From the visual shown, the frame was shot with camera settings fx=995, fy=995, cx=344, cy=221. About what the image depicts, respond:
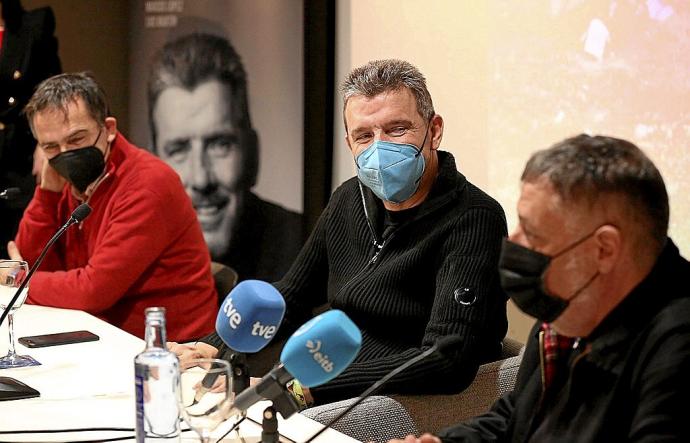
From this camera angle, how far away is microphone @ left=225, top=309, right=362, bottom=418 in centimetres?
156

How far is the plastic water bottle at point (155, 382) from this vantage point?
1689mm

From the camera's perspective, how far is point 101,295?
3217mm

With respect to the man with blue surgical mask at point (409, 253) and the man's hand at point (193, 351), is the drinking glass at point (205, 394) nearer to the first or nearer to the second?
the man with blue surgical mask at point (409, 253)

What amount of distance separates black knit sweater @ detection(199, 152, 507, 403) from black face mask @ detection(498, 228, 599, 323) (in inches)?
23.4

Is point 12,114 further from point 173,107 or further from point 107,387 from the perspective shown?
point 107,387

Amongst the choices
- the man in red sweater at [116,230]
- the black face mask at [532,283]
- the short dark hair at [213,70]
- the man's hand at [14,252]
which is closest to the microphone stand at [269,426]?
the black face mask at [532,283]

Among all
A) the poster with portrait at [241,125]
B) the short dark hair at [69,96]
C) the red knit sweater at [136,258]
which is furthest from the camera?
the poster with portrait at [241,125]

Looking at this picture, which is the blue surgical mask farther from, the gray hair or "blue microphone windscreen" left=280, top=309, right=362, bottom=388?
"blue microphone windscreen" left=280, top=309, right=362, bottom=388

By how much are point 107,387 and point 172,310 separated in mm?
1148

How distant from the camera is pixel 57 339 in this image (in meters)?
2.75

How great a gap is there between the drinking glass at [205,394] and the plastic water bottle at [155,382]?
0.03m

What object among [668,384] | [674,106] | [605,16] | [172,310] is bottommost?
[172,310]

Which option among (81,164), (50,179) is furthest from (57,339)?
(50,179)

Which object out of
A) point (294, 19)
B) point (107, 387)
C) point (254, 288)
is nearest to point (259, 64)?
point (294, 19)
